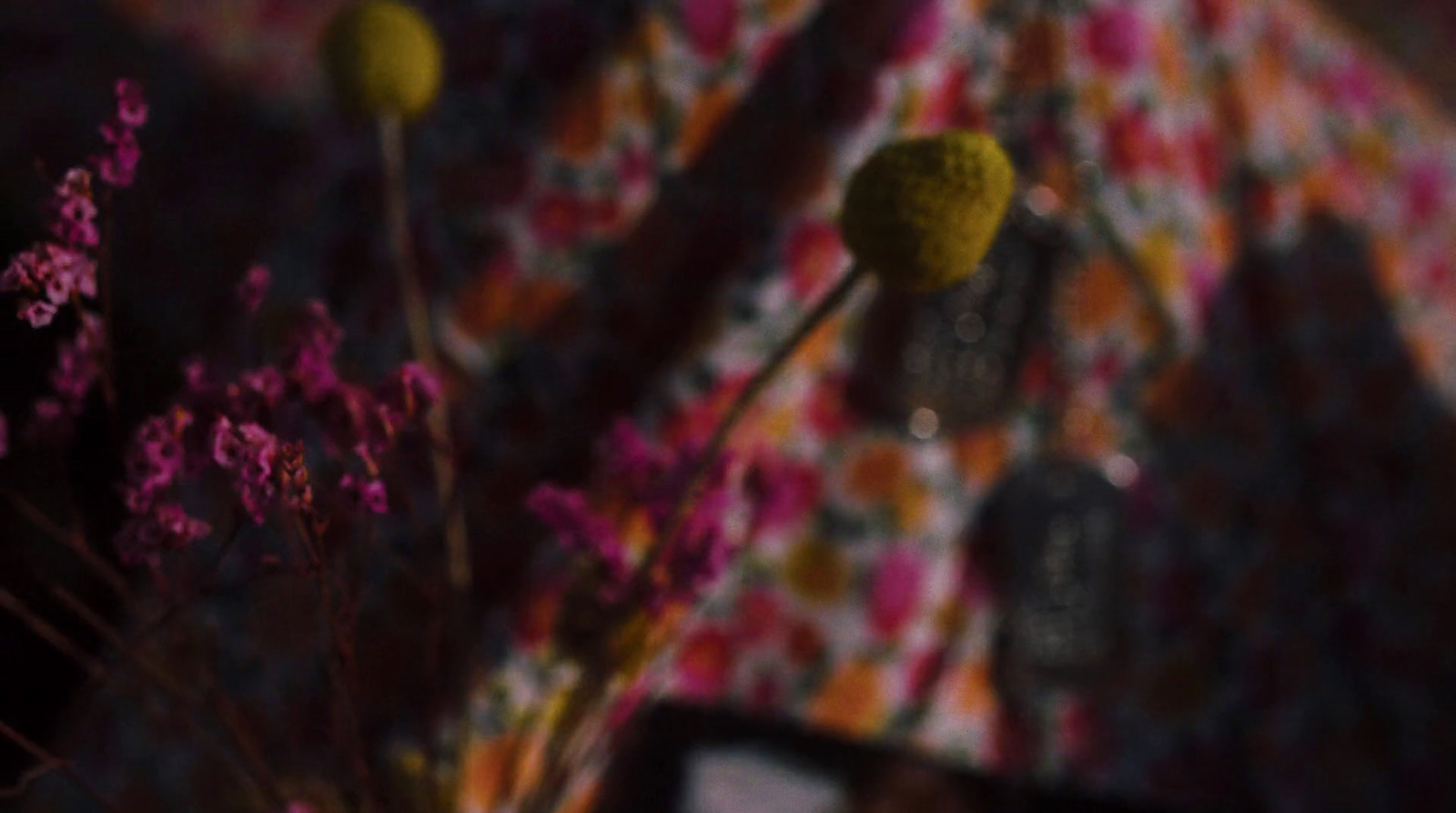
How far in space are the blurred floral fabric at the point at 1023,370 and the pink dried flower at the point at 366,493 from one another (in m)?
0.28

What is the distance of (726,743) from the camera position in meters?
0.83

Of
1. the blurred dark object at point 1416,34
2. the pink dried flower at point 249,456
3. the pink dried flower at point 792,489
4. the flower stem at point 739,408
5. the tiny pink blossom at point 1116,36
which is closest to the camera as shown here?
the pink dried flower at point 249,456

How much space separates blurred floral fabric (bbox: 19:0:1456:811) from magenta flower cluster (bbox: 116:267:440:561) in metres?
0.28

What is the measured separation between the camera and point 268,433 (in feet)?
1.10

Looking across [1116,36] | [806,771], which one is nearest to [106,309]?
[806,771]

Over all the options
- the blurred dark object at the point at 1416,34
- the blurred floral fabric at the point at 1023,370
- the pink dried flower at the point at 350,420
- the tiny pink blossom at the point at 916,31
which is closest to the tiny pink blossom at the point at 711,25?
the blurred floral fabric at the point at 1023,370

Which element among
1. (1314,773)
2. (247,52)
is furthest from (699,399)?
(247,52)

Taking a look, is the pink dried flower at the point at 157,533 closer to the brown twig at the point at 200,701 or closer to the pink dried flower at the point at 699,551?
the brown twig at the point at 200,701

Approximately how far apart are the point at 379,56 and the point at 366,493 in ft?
0.78

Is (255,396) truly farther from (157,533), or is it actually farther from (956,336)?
(956,336)

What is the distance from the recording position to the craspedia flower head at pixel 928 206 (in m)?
0.39

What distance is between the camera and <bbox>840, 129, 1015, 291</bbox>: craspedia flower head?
1.26 feet

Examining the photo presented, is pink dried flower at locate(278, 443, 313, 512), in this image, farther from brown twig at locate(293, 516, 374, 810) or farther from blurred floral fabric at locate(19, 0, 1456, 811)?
blurred floral fabric at locate(19, 0, 1456, 811)

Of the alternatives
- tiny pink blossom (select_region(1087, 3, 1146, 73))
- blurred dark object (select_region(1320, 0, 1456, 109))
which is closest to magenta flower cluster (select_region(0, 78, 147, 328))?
tiny pink blossom (select_region(1087, 3, 1146, 73))
